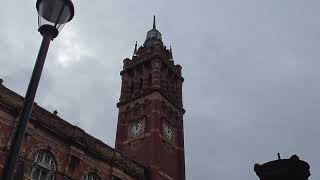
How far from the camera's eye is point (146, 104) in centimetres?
4612

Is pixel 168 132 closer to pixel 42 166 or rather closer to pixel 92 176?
pixel 92 176

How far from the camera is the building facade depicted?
93.7 ft

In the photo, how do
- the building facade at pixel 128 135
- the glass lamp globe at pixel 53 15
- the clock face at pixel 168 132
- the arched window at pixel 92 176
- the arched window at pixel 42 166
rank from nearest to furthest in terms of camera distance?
1. the glass lamp globe at pixel 53 15
2. the arched window at pixel 42 166
3. the building facade at pixel 128 135
4. the arched window at pixel 92 176
5. the clock face at pixel 168 132

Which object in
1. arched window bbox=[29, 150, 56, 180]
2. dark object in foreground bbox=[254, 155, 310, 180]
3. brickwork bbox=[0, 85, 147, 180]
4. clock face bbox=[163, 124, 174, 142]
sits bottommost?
dark object in foreground bbox=[254, 155, 310, 180]

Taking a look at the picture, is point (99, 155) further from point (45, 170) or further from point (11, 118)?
point (11, 118)

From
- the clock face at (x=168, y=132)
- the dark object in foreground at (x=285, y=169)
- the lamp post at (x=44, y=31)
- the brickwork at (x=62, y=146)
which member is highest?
the clock face at (x=168, y=132)

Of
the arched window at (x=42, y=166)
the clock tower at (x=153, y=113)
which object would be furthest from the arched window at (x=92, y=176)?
the clock tower at (x=153, y=113)

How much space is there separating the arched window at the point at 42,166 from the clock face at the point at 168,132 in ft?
56.0

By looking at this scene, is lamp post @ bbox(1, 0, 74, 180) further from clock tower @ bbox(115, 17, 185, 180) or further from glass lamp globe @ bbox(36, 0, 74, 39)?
clock tower @ bbox(115, 17, 185, 180)

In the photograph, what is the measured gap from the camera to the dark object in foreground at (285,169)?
936 centimetres

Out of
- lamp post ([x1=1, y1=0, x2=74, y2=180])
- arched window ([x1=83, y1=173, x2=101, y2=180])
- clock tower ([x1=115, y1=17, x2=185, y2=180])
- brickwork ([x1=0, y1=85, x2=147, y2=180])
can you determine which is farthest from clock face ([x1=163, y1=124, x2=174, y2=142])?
lamp post ([x1=1, y1=0, x2=74, y2=180])

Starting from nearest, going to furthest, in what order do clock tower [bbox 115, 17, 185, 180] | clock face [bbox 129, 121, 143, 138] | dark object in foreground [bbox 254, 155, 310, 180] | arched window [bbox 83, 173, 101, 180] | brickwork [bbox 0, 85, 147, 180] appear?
dark object in foreground [bbox 254, 155, 310, 180] < brickwork [bbox 0, 85, 147, 180] < arched window [bbox 83, 173, 101, 180] < clock tower [bbox 115, 17, 185, 180] < clock face [bbox 129, 121, 143, 138]

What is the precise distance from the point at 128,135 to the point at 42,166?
692 inches

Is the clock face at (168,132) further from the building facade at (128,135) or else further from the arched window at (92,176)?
the arched window at (92,176)
